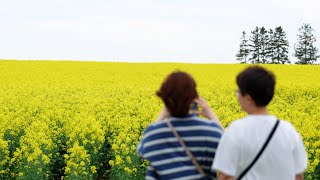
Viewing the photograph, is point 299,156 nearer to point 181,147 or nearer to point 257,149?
point 257,149

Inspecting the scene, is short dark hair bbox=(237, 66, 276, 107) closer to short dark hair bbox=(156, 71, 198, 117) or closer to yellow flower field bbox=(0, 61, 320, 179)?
short dark hair bbox=(156, 71, 198, 117)

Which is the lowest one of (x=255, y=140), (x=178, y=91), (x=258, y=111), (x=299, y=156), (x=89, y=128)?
(x=89, y=128)

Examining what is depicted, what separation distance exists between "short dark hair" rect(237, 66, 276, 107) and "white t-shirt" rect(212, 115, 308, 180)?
4.7 inches

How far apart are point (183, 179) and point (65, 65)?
115ft

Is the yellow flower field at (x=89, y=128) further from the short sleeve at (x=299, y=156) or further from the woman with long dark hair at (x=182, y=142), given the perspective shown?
the woman with long dark hair at (x=182, y=142)

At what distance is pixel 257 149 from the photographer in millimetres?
2920

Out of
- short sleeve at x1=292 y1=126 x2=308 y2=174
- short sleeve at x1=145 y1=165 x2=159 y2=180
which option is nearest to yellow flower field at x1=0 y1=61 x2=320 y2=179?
short sleeve at x1=292 y1=126 x2=308 y2=174

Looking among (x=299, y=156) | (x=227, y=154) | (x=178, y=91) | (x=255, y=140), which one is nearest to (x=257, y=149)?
(x=255, y=140)

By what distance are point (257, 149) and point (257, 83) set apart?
37 centimetres

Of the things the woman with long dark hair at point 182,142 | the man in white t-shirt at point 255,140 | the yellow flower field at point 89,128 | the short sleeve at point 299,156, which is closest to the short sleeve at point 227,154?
the man in white t-shirt at point 255,140

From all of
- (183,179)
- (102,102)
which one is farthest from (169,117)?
(102,102)

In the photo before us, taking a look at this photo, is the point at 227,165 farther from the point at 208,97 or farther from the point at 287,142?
the point at 208,97

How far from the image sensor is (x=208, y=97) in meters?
19.2

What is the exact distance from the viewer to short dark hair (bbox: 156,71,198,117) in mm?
2971
